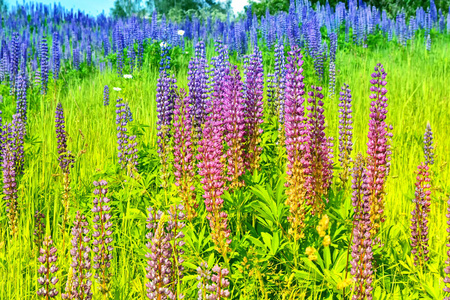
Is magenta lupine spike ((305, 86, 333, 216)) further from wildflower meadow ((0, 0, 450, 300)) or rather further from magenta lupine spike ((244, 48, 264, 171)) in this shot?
magenta lupine spike ((244, 48, 264, 171))

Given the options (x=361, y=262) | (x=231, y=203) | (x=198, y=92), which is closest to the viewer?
(x=361, y=262)

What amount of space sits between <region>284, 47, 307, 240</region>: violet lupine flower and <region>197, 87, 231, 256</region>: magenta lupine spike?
1.18ft

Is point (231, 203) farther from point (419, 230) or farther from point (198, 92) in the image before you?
point (198, 92)

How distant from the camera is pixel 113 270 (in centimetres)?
269

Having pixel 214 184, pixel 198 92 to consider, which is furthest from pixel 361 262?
pixel 198 92

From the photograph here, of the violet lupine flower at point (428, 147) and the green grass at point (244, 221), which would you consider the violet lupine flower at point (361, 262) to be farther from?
the violet lupine flower at point (428, 147)

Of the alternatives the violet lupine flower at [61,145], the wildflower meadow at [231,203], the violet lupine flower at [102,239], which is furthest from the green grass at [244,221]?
the violet lupine flower at [102,239]

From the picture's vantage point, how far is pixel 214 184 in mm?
2590

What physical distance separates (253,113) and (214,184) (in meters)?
0.84

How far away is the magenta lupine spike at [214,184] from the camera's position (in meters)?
2.42

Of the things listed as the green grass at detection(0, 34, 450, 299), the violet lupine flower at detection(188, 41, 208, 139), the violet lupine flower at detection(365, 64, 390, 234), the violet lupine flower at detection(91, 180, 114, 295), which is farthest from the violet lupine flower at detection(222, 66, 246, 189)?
the violet lupine flower at detection(91, 180, 114, 295)

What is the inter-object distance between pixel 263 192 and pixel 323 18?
41.3ft

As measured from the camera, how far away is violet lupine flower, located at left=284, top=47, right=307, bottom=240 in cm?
241

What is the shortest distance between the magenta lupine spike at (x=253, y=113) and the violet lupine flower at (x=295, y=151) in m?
0.57
